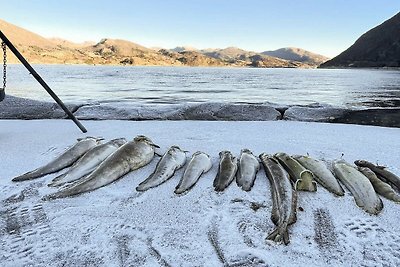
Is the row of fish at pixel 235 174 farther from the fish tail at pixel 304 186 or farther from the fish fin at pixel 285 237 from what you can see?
the fish fin at pixel 285 237

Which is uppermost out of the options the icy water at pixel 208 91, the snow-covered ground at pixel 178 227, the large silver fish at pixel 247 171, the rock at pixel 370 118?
the large silver fish at pixel 247 171

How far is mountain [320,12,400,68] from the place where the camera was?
438ft

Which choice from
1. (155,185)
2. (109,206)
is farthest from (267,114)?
(109,206)

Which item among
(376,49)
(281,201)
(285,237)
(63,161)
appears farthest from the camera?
(376,49)

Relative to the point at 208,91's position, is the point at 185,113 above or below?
above

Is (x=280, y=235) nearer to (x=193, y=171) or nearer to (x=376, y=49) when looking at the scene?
(x=193, y=171)

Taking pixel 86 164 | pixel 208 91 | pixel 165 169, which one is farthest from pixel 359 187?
pixel 208 91

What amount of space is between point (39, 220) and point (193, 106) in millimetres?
7800

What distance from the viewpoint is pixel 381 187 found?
4.24m

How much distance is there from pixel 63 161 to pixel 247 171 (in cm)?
274

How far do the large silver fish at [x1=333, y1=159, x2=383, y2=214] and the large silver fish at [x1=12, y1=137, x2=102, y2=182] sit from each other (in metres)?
3.86

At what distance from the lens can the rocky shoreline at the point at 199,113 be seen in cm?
1019

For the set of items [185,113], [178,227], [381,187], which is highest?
[381,187]

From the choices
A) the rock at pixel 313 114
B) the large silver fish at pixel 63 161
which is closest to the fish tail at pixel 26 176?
the large silver fish at pixel 63 161
